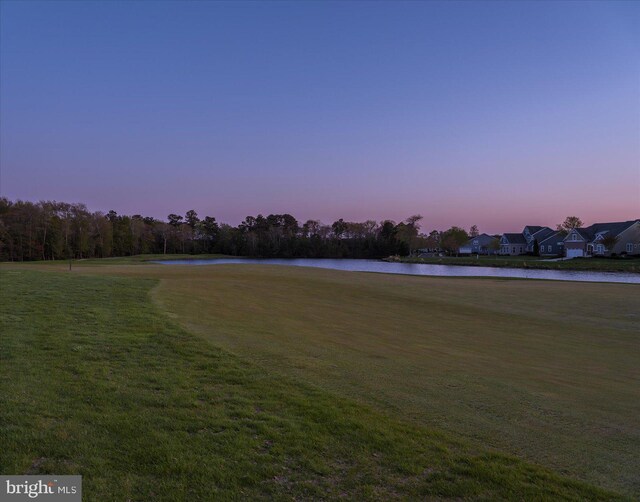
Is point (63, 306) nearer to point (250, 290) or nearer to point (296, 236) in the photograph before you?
point (250, 290)

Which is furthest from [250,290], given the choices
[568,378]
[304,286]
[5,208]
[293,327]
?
[5,208]

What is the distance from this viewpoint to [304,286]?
84.0ft

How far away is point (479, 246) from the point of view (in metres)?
125

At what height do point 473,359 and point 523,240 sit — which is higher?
point 523,240

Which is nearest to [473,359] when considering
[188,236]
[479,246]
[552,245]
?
[552,245]

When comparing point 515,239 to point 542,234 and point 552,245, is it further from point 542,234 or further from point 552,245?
point 552,245

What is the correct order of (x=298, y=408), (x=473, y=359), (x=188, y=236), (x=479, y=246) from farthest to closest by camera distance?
1. (x=479, y=246)
2. (x=188, y=236)
3. (x=473, y=359)
4. (x=298, y=408)

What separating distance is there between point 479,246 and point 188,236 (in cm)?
8578

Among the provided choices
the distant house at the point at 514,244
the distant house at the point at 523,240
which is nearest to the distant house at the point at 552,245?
the distant house at the point at 523,240

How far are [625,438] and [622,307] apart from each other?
61.3ft

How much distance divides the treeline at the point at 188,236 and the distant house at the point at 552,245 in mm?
27067

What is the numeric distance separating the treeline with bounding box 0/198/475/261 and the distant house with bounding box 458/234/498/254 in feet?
17.3

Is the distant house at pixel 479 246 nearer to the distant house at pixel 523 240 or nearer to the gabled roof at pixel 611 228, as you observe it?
the distant house at pixel 523 240

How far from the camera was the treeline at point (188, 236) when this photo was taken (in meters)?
78.2
